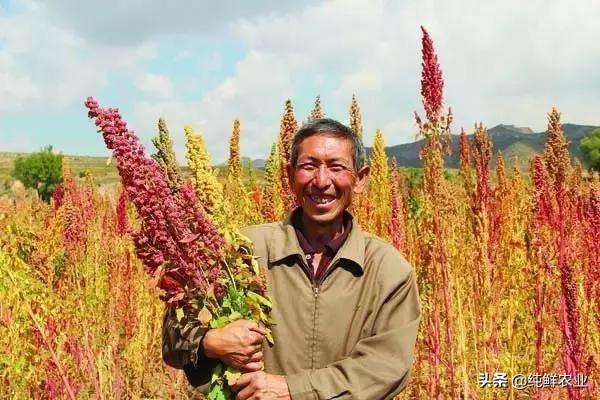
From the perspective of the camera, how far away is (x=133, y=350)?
16.5 feet

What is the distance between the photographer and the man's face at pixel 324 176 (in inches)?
86.7

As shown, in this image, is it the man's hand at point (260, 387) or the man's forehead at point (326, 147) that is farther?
the man's forehead at point (326, 147)

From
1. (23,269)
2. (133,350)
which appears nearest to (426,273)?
(23,269)

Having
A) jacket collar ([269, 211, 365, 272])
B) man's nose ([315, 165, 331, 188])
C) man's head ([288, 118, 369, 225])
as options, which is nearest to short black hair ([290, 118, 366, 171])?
man's head ([288, 118, 369, 225])

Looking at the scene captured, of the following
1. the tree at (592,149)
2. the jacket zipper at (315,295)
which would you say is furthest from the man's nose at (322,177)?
the tree at (592,149)

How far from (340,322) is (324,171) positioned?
1.78 ft

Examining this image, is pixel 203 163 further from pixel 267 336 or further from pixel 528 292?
pixel 528 292

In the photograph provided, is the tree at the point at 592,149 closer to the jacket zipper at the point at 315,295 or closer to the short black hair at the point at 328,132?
the short black hair at the point at 328,132

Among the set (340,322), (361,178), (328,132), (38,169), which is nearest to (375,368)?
(340,322)

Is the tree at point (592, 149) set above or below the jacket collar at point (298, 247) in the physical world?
above

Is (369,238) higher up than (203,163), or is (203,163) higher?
(203,163)

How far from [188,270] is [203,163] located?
368 mm

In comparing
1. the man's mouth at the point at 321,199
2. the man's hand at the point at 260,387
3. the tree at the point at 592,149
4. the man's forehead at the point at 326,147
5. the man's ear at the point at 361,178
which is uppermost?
the tree at the point at 592,149

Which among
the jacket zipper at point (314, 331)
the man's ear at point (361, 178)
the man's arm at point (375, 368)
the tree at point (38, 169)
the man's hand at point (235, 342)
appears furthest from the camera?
the tree at point (38, 169)
